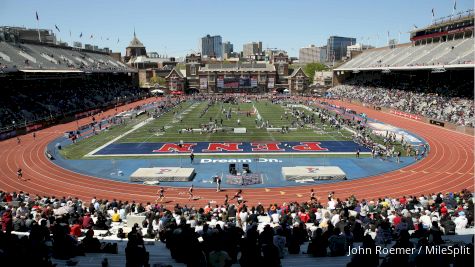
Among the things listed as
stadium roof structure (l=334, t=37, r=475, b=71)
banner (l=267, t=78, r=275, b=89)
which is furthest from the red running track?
banner (l=267, t=78, r=275, b=89)

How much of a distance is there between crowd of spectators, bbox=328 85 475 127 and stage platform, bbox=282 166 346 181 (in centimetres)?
2636

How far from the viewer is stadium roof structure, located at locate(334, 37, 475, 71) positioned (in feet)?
186

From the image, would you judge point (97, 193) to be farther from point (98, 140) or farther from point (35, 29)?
point (35, 29)

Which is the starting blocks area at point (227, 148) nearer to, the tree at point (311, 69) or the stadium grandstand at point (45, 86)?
the stadium grandstand at point (45, 86)

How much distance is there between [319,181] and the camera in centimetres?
2862

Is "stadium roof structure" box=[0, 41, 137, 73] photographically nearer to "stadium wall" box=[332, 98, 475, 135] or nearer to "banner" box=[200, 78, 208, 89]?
"banner" box=[200, 78, 208, 89]

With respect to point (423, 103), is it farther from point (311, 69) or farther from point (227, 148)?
point (311, 69)

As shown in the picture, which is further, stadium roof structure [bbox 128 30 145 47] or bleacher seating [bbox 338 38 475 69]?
stadium roof structure [bbox 128 30 145 47]

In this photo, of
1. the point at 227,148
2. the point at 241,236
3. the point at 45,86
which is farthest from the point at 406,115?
the point at 45,86

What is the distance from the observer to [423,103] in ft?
205

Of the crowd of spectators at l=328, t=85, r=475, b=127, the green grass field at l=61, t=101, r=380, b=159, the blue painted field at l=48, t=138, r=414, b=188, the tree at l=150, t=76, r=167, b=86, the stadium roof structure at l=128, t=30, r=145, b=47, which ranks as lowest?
the blue painted field at l=48, t=138, r=414, b=188

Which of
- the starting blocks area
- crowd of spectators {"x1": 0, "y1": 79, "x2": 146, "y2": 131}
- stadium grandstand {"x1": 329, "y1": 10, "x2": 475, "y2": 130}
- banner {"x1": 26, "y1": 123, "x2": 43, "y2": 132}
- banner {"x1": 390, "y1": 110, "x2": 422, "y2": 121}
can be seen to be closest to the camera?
the starting blocks area

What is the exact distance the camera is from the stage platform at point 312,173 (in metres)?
28.6

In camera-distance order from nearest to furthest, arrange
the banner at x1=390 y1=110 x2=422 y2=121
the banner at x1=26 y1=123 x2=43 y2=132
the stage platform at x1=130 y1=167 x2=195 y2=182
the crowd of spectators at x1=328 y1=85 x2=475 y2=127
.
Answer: the stage platform at x1=130 y1=167 x2=195 y2=182 < the banner at x1=26 y1=123 x2=43 y2=132 < the crowd of spectators at x1=328 y1=85 x2=475 y2=127 < the banner at x1=390 y1=110 x2=422 y2=121
